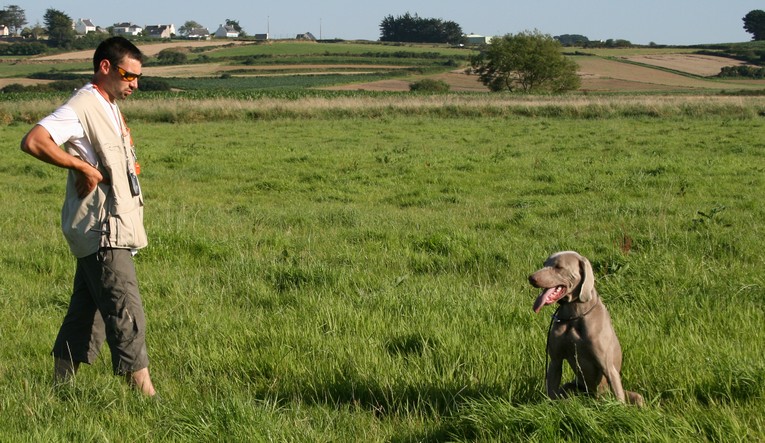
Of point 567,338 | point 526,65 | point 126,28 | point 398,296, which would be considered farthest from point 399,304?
→ point 126,28

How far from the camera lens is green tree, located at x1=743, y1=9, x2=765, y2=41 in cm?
12900

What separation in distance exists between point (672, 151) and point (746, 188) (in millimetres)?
6793

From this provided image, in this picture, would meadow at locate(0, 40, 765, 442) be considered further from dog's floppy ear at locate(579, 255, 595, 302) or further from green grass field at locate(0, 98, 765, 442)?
dog's floppy ear at locate(579, 255, 595, 302)

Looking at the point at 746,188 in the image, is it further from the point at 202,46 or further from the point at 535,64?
the point at 202,46

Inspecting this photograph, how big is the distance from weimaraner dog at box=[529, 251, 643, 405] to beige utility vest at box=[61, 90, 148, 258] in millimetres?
2456

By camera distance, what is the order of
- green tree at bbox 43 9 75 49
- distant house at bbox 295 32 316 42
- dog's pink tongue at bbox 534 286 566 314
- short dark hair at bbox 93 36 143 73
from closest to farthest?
dog's pink tongue at bbox 534 286 566 314
short dark hair at bbox 93 36 143 73
green tree at bbox 43 9 75 49
distant house at bbox 295 32 316 42

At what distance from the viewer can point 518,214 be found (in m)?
11.0

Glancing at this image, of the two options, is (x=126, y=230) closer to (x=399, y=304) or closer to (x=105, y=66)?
(x=105, y=66)

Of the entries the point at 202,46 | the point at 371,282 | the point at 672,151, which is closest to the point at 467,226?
the point at 371,282

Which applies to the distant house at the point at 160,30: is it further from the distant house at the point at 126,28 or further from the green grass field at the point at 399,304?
the green grass field at the point at 399,304

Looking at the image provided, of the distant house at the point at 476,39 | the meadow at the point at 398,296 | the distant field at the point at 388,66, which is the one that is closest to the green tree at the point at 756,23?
the distant field at the point at 388,66

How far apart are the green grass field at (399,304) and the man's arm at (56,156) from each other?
4.04 feet

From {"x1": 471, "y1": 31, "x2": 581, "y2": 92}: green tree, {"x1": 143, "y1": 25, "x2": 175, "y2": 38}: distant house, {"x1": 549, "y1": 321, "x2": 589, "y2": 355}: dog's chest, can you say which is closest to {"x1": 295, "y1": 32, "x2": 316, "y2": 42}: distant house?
{"x1": 143, "y1": 25, "x2": 175, "y2": 38}: distant house

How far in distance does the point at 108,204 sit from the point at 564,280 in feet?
8.76
